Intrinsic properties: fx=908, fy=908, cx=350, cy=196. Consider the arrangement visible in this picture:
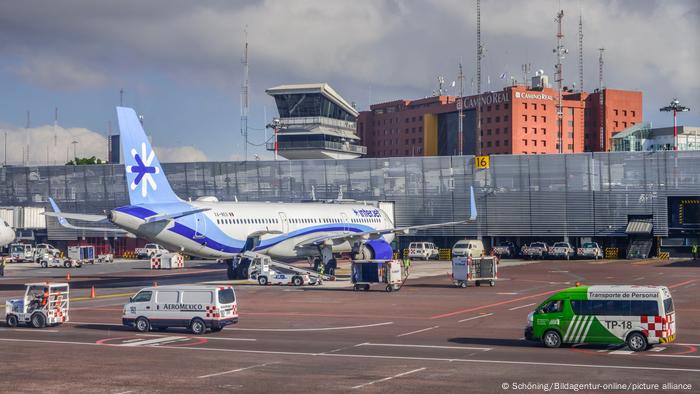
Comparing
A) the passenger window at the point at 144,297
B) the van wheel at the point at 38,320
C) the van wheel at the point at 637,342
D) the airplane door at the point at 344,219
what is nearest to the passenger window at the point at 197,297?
the passenger window at the point at 144,297

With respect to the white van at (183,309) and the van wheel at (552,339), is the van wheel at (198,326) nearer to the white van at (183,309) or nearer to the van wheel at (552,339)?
the white van at (183,309)

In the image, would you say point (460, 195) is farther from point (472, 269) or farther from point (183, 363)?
point (183, 363)

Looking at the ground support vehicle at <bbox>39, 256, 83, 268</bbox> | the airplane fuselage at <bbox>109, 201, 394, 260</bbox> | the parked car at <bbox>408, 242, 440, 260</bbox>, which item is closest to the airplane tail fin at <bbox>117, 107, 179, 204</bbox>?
the airplane fuselage at <bbox>109, 201, 394, 260</bbox>

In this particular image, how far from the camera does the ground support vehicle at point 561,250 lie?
343ft

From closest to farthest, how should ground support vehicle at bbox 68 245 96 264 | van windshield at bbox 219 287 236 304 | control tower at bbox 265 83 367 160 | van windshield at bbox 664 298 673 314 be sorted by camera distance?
van windshield at bbox 664 298 673 314 < van windshield at bbox 219 287 236 304 < ground support vehicle at bbox 68 245 96 264 < control tower at bbox 265 83 367 160

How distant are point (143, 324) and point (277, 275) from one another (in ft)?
86.4

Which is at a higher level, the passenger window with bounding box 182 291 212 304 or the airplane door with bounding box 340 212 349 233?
the airplane door with bounding box 340 212 349 233

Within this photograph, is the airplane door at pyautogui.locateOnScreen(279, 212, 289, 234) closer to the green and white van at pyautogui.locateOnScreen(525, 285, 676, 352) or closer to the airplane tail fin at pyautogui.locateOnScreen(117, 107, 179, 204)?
the airplane tail fin at pyautogui.locateOnScreen(117, 107, 179, 204)

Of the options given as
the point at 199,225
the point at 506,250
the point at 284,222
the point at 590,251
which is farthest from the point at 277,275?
the point at 590,251

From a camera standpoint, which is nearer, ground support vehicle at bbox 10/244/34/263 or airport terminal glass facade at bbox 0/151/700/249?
airport terminal glass facade at bbox 0/151/700/249

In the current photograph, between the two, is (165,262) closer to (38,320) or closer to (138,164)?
(138,164)

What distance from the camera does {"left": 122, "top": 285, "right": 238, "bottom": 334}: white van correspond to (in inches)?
1551

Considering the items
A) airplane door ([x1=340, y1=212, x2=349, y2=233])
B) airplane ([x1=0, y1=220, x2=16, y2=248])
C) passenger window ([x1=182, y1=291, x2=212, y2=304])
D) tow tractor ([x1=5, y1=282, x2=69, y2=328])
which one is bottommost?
tow tractor ([x1=5, y1=282, x2=69, y2=328])

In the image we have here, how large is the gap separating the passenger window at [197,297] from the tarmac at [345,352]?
→ 1.56 m
